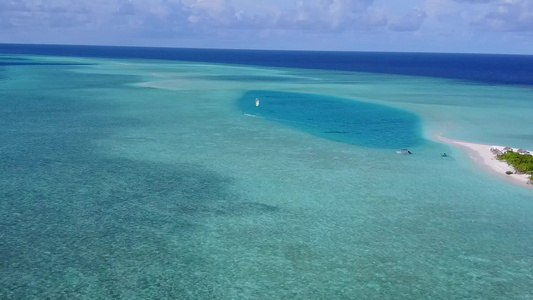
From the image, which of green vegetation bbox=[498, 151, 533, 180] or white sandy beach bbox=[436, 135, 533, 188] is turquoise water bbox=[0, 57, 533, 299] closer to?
white sandy beach bbox=[436, 135, 533, 188]

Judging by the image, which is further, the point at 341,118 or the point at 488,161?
the point at 341,118

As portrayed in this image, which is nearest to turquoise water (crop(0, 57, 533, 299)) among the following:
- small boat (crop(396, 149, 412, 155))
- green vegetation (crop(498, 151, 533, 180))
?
small boat (crop(396, 149, 412, 155))

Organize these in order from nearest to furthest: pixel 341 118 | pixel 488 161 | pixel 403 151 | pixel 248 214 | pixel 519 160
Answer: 1. pixel 248 214
2. pixel 519 160
3. pixel 488 161
4. pixel 403 151
5. pixel 341 118

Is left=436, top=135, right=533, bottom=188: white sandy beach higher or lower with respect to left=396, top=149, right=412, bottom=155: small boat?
higher

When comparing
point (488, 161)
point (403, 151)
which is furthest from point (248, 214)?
point (488, 161)

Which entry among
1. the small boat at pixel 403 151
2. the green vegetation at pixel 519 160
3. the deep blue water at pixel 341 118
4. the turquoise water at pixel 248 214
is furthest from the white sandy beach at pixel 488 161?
the small boat at pixel 403 151

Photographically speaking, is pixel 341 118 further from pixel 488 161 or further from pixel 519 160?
pixel 519 160

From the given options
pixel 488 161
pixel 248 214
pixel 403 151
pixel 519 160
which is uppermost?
pixel 519 160

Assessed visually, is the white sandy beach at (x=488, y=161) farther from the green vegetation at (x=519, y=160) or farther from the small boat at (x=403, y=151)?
the small boat at (x=403, y=151)
